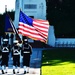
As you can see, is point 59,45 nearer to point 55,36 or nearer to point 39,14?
point 55,36

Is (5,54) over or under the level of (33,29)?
under

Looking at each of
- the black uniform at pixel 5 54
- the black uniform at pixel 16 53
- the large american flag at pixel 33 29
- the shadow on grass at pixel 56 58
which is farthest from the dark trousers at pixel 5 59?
the shadow on grass at pixel 56 58

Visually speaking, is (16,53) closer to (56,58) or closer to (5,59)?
(5,59)

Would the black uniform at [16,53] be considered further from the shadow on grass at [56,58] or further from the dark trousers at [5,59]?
the shadow on grass at [56,58]

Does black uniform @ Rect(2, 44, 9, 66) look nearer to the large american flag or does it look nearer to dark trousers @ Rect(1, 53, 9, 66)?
dark trousers @ Rect(1, 53, 9, 66)

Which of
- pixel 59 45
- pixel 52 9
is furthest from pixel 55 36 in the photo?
pixel 52 9

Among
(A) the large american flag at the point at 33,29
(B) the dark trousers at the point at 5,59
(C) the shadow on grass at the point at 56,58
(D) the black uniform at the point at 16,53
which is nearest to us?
(A) the large american flag at the point at 33,29

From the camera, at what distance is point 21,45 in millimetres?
20531

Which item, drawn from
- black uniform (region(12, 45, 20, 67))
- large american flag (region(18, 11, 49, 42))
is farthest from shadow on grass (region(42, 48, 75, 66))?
large american flag (region(18, 11, 49, 42))

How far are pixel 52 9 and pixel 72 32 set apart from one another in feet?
12.2

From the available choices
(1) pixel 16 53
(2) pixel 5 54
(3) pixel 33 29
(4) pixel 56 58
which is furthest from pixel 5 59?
(4) pixel 56 58

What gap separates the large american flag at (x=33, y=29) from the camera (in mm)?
19094

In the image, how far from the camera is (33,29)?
19391mm

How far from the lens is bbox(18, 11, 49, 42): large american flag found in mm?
19094
